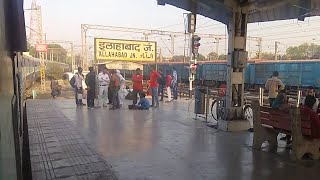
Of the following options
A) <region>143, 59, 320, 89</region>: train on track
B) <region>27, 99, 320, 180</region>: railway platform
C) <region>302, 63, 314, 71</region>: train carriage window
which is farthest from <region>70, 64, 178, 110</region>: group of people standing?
<region>302, 63, 314, 71</region>: train carriage window

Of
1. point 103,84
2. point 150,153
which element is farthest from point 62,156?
point 103,84

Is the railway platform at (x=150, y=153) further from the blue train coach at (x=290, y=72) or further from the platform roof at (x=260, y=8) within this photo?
the blue train coach at (x=290, y=72)

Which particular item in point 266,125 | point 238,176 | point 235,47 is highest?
point 235,47

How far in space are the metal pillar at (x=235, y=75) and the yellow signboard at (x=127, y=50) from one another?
15.5 meters

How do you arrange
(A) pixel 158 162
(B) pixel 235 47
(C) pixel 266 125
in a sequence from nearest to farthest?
(A) pixel 158 162
(C) pixel 266 125
(B) pixel 235 47

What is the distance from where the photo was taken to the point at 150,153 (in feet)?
21.9

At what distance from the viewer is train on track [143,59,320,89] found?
2571 cm

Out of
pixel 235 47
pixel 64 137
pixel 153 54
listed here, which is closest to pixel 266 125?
pixel 235 47

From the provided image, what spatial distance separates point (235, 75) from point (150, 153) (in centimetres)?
363

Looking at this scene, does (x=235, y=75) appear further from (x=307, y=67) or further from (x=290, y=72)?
(x=290, y=72)

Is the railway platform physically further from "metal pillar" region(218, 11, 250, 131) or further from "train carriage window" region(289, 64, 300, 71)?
"train carriage window" region(289, 64, 300, 71)

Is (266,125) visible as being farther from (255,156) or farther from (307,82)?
(307,82)

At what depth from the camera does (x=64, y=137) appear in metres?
7.95

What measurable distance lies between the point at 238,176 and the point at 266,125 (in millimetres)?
2205
